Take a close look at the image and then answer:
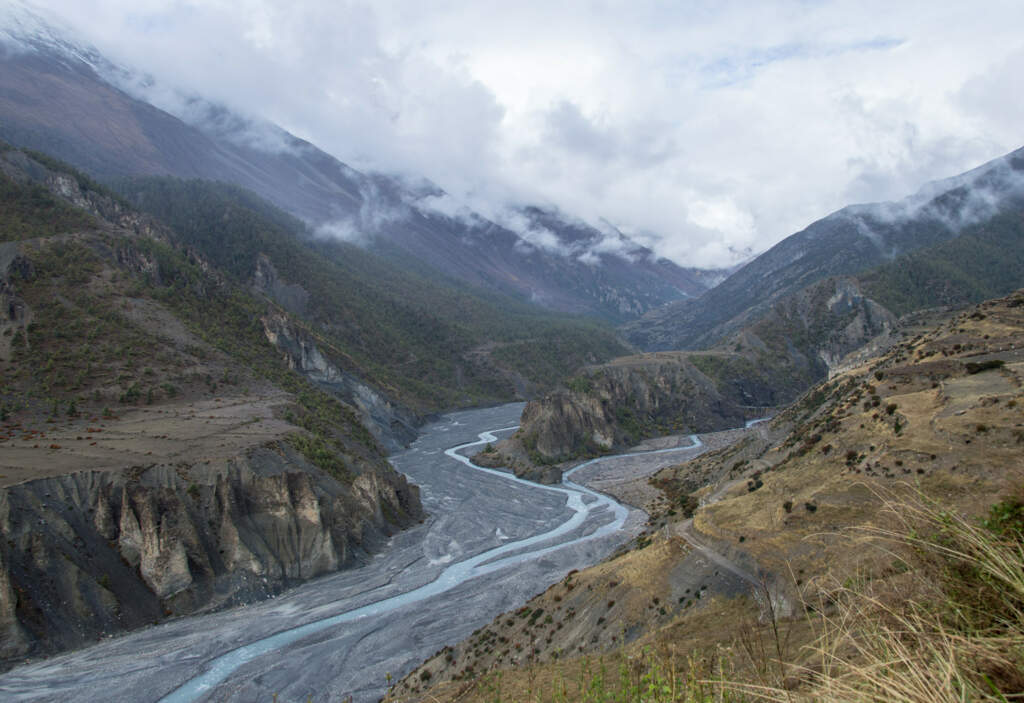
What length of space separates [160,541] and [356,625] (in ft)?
51.3

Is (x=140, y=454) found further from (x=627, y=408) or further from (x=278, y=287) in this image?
(x=278, y=287)

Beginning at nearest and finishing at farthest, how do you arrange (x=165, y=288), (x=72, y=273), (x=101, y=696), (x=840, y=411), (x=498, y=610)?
(x=101, y=696), (x=498, y=610), (x=840, y=411), (x=72, y=273), (x=165, y=288)

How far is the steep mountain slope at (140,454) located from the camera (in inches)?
1524

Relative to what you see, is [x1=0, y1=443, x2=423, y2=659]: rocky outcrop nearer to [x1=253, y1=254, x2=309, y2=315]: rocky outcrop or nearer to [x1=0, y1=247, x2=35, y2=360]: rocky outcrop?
[x1=0, y1=247, x2=35, y2=360]: rocky outcrop

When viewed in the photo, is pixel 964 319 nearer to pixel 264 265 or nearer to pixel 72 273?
pixel 72 273

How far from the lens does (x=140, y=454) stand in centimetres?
4825

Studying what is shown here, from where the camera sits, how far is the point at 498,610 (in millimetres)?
40656

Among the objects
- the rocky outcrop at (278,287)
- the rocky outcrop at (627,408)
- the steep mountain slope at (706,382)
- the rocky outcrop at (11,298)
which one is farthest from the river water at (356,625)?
the rocky outcrop at (278,287)

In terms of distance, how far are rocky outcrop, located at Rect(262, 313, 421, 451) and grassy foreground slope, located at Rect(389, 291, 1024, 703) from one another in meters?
74.5

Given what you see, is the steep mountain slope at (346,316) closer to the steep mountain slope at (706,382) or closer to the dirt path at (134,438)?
the steep mountain slope at (706,382)

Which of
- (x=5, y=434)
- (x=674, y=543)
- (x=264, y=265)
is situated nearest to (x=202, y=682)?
(x=674, y=543)

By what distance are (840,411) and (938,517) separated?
164 ft

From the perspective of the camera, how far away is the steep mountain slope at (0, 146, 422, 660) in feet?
127

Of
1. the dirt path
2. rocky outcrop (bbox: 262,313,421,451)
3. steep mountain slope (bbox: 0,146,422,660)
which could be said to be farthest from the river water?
rocky outcrop (bbox: 262,313,421,451)
